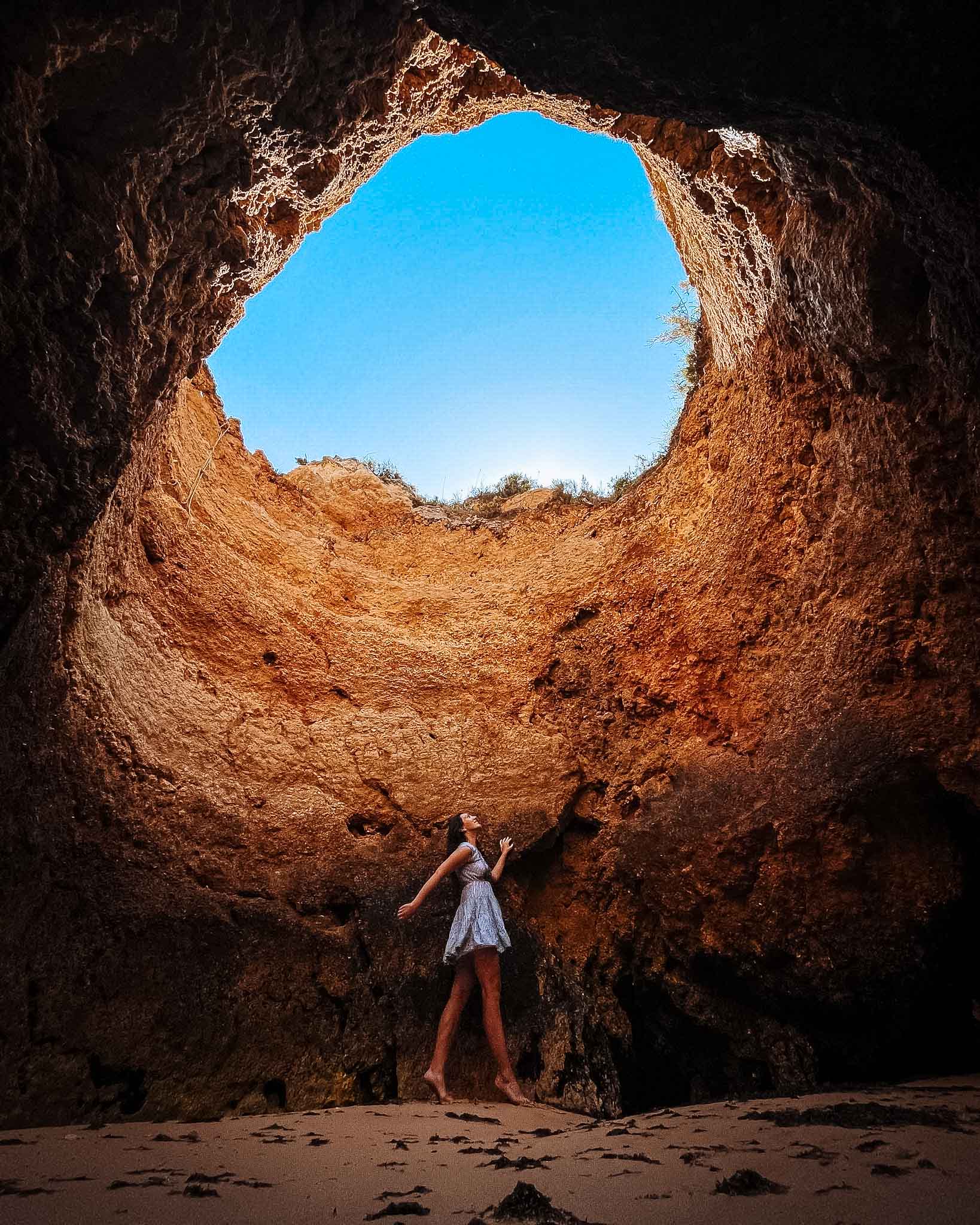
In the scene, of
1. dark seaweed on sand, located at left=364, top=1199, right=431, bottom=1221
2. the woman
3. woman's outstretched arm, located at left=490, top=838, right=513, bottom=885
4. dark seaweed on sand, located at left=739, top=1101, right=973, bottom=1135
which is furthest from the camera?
woman's outstretched arm, located at left=490, top=838, right=513, bottom=885

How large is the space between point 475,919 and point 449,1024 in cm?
66

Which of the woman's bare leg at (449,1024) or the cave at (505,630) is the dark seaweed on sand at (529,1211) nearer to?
the woman's bare leg at (449,1024)

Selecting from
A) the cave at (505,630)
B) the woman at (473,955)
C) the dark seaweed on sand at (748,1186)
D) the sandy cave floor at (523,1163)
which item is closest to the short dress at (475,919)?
the woman at (473,955)

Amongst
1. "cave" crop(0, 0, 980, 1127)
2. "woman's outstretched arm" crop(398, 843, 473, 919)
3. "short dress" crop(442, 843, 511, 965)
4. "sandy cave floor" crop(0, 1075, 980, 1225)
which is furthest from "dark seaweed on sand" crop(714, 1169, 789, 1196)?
"woman's outstretched arm" crop(398, 843, 473, 919)

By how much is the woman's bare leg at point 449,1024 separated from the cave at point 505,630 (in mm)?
276

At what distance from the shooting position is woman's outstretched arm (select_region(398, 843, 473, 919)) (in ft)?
15.4

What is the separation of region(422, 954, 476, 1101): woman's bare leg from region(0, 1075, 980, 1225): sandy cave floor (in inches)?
19.3

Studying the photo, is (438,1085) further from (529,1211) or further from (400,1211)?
(529,1211)

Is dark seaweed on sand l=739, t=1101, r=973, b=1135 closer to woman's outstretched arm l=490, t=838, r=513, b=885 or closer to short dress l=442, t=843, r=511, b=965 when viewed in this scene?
short dress l=442, t=843, r=511, b=965

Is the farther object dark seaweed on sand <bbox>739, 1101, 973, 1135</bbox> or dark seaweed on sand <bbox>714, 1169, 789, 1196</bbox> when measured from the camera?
dark seaweed on sand <bbox>739, 1101, 973, 1135</bbox>

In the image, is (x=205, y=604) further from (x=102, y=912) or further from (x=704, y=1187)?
(x=704, y=1187)

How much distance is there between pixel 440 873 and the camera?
4910mm

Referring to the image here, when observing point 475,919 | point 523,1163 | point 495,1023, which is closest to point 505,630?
point 475,919

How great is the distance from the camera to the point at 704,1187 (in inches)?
99.2
